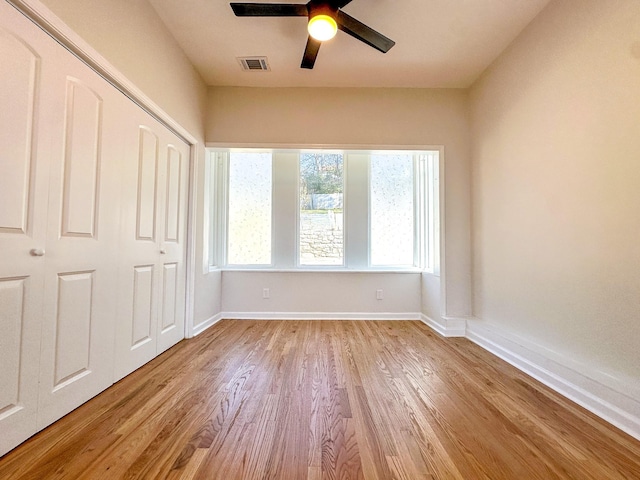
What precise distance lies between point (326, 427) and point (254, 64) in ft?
10.1

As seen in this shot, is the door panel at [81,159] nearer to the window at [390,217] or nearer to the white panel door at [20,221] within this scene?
the white panel door at [20,221]

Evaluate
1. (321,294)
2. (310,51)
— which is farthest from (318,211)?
(310,51)

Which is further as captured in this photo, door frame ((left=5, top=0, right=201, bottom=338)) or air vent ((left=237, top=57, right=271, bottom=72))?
air vent ((left=237, top=57, right=271, bottom=72))

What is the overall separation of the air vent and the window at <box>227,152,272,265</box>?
4.34 ft

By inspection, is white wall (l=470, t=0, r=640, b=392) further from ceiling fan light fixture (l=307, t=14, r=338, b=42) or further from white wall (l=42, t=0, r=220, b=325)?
white wall (l=42, t=0, r=220, b=325)

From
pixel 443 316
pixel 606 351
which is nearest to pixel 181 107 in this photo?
pixel 443 316

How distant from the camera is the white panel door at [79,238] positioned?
1.46 metres

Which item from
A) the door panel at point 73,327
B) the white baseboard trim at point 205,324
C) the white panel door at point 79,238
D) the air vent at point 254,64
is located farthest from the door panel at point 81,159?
the white baseboard trim at point 205,324

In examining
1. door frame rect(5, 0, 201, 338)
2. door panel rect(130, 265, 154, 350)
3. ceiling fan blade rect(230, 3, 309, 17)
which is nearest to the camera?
door frame rect(5, 0, 201, 338)

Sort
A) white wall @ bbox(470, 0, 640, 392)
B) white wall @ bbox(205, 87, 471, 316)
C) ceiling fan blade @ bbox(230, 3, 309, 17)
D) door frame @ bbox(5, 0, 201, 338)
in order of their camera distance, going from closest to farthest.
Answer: door frame @ bbox(5, 0, 201, 338)
white wall @ bbox(470, 0, 640, 392)
ceiling fan blade @ bbox(230, 3, 309, 17)
white wall @ bbox(205, 87, 471, 316)

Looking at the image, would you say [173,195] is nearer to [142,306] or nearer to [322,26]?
[142,306]

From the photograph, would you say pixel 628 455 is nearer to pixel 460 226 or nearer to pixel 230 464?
pixel 230 464

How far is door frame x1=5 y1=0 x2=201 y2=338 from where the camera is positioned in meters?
1.36

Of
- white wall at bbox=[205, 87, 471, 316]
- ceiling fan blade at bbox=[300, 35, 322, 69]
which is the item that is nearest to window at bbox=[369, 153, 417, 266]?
white wall at bbox=[205, 87, 471, 316]
